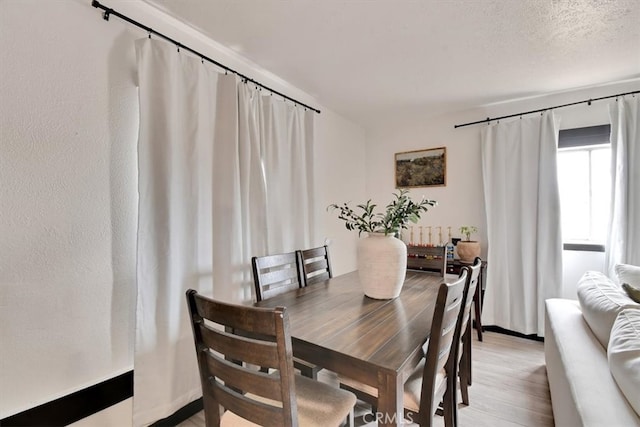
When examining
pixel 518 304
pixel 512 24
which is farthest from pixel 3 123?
pixel 518 304

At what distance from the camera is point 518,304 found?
2.97 m

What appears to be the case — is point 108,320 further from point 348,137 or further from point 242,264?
point 348,137

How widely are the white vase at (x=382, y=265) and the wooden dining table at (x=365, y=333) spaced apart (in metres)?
0.06

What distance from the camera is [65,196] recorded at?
1356mm

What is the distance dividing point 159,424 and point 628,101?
4.27m

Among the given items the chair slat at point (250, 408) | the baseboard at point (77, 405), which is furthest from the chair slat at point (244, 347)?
the baseboard at point (77, 405)

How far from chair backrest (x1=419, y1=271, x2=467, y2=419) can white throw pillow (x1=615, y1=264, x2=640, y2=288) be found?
1392 mm

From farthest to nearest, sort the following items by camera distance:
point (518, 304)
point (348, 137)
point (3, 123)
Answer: point (348, 137) < point (518, 304) < point (3, 123)

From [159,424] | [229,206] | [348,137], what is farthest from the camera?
[348,137]

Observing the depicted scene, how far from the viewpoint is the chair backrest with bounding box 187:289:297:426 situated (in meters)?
0.83

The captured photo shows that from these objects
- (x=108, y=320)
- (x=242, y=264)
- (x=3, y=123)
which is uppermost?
(x=3, y=123)

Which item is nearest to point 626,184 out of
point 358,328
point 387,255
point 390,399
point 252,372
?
point 387,255

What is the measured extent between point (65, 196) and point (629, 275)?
3.19 metres

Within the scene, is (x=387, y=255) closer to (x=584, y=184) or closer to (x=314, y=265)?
(x=314, y=265)
